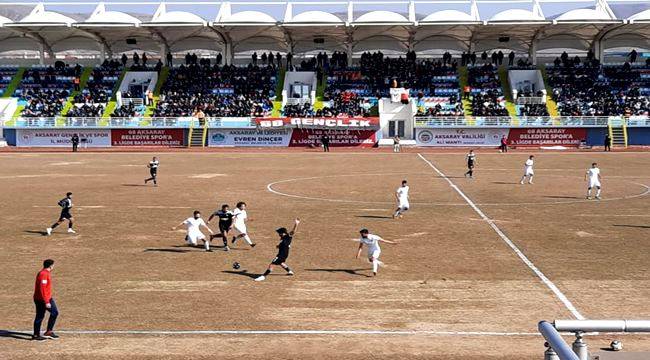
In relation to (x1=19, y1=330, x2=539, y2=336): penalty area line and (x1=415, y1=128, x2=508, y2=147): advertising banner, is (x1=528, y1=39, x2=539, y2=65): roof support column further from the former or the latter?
(x1=19, y1=330, x2=539, y2=336): penalty area line

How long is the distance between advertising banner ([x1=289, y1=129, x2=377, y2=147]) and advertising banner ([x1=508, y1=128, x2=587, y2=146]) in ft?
41.7

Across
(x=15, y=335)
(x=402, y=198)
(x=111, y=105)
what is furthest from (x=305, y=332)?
(x=111, y=105)

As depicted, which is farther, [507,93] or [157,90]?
[157,90]

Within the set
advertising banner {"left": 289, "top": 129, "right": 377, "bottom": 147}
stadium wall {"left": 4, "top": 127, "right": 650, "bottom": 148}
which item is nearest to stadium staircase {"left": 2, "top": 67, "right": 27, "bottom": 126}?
stadium wall {"left": 4, "top": 127, "right": 650, "bottom": 148}

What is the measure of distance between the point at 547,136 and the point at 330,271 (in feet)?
167

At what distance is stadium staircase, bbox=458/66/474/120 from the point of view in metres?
66.9

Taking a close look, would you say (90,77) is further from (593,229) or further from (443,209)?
(593,229)

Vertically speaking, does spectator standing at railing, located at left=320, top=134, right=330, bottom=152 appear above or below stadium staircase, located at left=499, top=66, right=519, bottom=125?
below

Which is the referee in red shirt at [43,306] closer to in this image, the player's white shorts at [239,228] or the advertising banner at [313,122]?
the player's white shorts at [239,228]

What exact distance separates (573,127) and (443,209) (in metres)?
40.1

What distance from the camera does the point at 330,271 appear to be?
59.3 ft

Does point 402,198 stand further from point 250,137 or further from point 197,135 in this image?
point 197,135

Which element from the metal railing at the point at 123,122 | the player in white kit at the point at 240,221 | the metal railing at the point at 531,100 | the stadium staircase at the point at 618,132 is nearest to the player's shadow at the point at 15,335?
the player in white kit at the point at 240,221

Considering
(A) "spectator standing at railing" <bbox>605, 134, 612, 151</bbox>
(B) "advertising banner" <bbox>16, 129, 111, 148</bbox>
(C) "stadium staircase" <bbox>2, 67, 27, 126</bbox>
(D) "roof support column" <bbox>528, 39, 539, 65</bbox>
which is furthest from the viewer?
(D) "roof support column" <bbox>528, 39, 539, 65</bbox>
